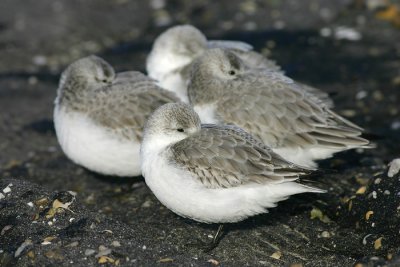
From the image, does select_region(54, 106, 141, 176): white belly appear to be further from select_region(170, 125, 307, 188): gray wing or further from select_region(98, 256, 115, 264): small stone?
select_region(98, 256, 115, 264): small stone

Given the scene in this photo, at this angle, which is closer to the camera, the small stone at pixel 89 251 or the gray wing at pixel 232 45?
the small stone at pixel 89 251

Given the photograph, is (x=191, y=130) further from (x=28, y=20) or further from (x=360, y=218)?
(x=28, y=20)

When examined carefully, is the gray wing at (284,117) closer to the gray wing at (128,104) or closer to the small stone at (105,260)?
the gray wing at (128,104)

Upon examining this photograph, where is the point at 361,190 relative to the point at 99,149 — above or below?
below

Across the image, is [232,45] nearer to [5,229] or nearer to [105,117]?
[105,117]

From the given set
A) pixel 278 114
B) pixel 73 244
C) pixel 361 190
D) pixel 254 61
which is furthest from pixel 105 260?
pixel 254 61

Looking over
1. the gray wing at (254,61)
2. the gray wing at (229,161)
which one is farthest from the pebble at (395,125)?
the gray wing at (229,161)
